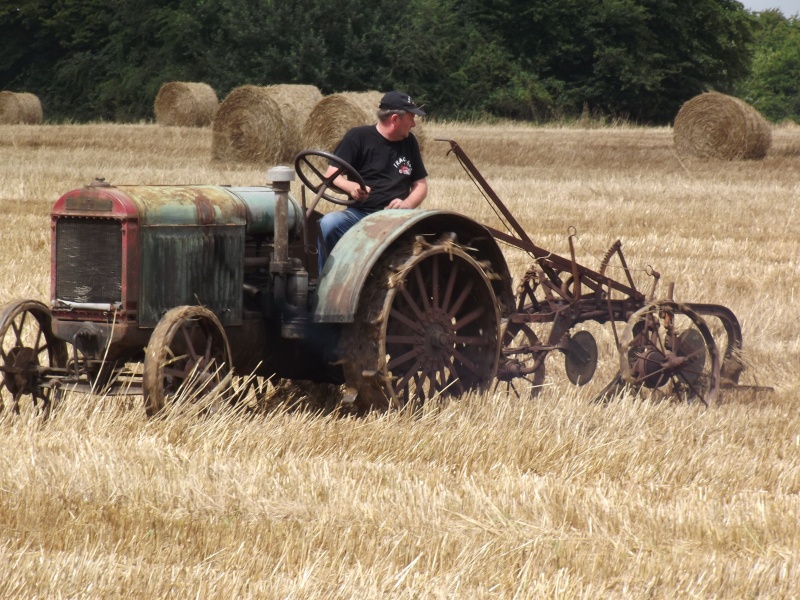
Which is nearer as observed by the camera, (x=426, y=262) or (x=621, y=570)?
(x=621, y=570)

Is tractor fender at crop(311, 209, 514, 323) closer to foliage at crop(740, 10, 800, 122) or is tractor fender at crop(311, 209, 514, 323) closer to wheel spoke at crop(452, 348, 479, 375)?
wheel spoke at crop(452, 348, 479, 375)

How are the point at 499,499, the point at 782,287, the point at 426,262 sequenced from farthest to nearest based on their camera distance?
1. the point at 782,287
2. the point at 426,262
3. the point at 499,499

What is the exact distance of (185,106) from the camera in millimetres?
30141

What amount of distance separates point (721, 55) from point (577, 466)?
38.0 metres

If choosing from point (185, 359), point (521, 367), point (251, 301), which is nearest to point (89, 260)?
point (185, 359)

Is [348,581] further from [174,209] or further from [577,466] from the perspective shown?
[174,209]

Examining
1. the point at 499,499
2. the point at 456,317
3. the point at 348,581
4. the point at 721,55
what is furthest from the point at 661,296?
the point at 721,55

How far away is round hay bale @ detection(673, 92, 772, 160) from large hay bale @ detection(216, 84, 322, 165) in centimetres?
659

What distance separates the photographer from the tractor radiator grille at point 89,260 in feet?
14.7

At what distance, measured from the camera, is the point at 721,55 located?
4006cm

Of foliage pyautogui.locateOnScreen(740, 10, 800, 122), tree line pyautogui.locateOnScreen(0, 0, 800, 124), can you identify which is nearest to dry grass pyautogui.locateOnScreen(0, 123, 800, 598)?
tree line pyautogui.locateOnScreen(0, 0, 800, 124)

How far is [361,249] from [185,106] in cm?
2625

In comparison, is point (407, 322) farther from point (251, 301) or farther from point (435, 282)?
point (251, 301)

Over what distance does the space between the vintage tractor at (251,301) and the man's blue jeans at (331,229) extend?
3.4 inches
